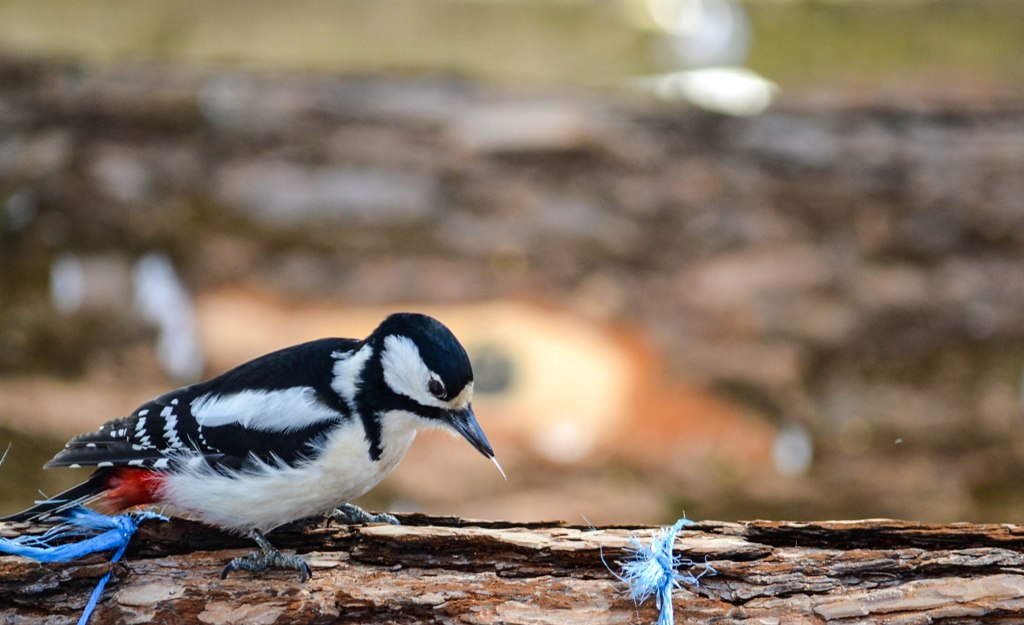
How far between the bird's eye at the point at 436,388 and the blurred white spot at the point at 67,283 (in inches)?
160

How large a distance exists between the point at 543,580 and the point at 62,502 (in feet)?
3.25

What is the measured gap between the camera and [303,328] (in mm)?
5617

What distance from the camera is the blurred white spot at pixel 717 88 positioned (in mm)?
6148

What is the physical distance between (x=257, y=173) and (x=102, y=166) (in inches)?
33.2

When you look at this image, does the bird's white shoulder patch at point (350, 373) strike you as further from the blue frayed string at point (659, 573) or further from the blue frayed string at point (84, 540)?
the blue frayed string at point (659, 573)

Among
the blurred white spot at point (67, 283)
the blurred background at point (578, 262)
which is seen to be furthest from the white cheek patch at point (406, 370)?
the blurred white spot at point (67, 283)

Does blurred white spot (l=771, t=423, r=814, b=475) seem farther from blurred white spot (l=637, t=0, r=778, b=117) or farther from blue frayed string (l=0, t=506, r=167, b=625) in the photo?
blue frayed string (l=0, t=506, r=167, b=625)

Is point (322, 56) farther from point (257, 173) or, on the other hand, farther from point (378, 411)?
point (378, 411)

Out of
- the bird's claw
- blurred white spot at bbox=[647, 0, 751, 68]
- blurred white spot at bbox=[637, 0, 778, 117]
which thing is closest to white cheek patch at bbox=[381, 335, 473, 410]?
the bird's claw

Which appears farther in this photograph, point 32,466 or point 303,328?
point 303,328

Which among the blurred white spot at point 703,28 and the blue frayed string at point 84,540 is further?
the blurred white spot at point 703,28

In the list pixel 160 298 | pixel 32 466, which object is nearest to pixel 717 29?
pixel 160 298

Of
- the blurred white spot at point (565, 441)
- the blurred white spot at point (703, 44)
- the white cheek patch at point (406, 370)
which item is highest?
the blurred white spot at point (703, 44)

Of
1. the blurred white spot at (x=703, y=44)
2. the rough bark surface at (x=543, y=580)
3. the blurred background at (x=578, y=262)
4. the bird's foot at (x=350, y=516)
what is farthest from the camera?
the blurred white spot at (x=703, y=44)
